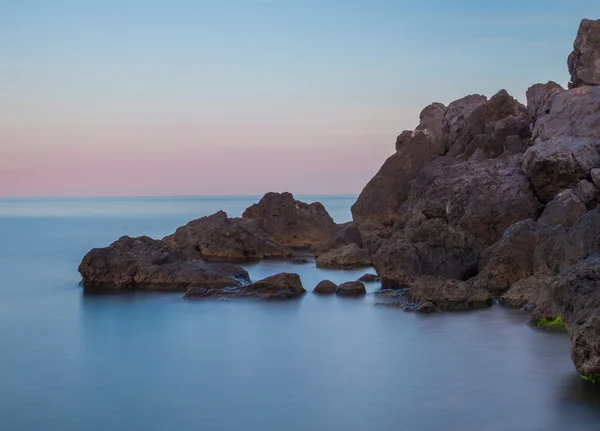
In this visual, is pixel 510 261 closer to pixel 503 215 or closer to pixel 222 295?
pixel 503 215

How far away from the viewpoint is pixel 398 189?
166ft

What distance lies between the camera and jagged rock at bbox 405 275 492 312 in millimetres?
24984

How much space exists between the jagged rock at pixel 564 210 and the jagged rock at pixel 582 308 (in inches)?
557

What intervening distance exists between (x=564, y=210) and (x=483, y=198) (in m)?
4.29

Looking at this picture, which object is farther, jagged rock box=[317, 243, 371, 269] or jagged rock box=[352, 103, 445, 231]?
jagged rock box=[352, 103, 445, 231]

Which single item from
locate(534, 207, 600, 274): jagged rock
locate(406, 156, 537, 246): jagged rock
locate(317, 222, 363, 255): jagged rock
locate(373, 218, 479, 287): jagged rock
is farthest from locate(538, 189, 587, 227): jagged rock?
locate(317, 222, 363, 255): jagged rock

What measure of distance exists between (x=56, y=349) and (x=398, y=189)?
105 ft

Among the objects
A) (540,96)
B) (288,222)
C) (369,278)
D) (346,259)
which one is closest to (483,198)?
(369,278)

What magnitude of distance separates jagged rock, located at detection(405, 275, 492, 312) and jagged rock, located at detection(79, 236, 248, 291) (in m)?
7.01

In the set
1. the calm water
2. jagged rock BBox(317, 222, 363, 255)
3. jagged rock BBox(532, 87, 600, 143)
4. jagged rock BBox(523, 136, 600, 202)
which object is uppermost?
jagged rock BBox(532, 87, 600, 143)

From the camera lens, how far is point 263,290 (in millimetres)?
28062

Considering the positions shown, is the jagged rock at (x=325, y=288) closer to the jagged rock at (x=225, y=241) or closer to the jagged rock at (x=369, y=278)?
the jagged rock at (x=369, y=278)

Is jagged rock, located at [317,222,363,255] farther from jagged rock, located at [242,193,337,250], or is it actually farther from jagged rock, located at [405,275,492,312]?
jagged rock, located at [405,275,492,312]

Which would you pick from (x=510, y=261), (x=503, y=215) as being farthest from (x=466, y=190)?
(x=510, y=261)
